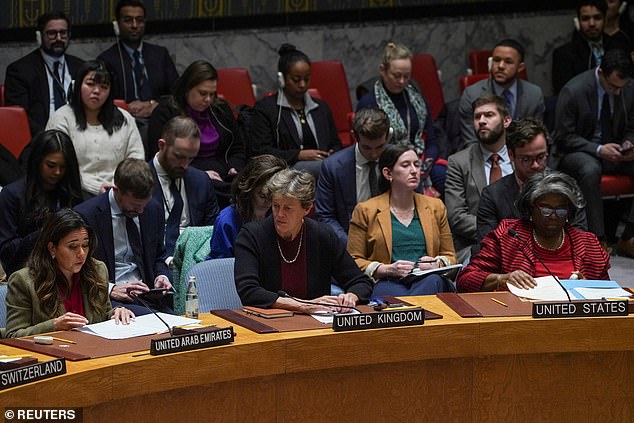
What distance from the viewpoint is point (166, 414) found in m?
3.42

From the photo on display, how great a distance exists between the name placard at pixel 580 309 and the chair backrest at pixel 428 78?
158 inches

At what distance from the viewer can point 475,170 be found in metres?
5.68

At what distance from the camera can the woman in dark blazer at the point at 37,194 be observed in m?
4.88

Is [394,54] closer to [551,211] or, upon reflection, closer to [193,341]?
[551,211]

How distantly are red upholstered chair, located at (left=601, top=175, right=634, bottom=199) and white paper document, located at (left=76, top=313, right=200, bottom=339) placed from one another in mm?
3592

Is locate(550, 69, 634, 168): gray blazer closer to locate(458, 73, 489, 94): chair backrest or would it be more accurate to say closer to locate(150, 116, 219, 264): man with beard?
locate(458, 73, 489, 94): chair backrest

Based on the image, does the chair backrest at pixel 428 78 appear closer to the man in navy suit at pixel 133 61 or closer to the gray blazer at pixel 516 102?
the gray blazer at pixel 516 102

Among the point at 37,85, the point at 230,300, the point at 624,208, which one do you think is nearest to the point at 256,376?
the point at 230,300

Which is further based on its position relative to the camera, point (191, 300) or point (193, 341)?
point (191, 300)

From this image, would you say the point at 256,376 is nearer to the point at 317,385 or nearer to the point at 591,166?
the point at 317,385

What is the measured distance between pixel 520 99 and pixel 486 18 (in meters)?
1.74

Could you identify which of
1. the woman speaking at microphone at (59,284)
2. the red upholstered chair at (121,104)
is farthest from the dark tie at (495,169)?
the woman speaking at microphone at (59,284)

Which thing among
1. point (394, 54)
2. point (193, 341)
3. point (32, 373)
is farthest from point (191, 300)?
point (394, 54)

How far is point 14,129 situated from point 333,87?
2183 millimetres
